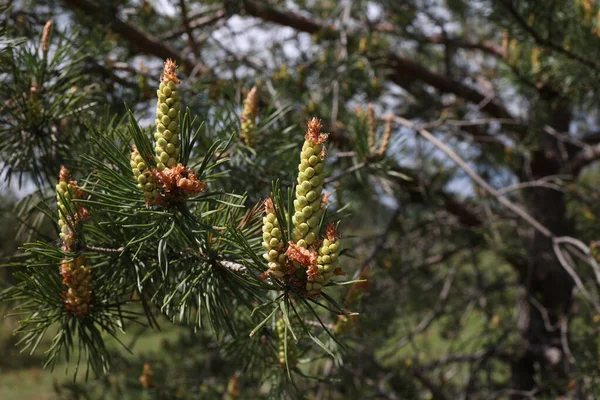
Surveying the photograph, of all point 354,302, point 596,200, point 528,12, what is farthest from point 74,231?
point 596,200

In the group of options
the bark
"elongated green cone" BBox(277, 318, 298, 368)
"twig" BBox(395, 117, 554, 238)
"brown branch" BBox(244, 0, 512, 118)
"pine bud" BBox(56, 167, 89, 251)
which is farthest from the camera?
the bark

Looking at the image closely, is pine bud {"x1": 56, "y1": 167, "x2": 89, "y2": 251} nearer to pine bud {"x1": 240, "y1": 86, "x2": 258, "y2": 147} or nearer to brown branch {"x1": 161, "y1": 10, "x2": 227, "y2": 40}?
pine bud {"x1": 240, "y1": 86, "x2": 258, "y2": 147}

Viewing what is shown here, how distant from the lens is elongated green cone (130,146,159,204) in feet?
1.63

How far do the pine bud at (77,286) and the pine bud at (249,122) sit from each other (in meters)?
0.34

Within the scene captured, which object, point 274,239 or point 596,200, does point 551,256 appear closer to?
point 596,200

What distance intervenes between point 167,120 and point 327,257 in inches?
7.9

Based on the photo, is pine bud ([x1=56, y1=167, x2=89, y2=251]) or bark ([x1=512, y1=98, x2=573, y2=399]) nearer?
pine bud ([x1=56, y1=167, x2=89, y2=251])

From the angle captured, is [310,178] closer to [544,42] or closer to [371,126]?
[371,126]

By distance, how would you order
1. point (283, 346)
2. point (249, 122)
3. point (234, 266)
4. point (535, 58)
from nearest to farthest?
1. point (234, 266)
2. point (283, 346)
3. point (249, 122)
4. point (535, 58)

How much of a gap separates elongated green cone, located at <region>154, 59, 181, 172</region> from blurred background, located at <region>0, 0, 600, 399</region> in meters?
0.24

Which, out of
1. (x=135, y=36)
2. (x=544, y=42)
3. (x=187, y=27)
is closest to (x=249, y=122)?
(x=187, y=27)

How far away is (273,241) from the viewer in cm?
47

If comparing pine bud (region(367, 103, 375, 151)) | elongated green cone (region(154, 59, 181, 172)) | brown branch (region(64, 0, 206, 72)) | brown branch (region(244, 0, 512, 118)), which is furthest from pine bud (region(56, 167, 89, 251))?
brown branch (region(244, 0, 512, 118))

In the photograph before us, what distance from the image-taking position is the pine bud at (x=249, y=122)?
0.80m
